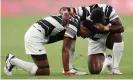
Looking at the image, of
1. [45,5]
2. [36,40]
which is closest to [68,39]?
[36,40]

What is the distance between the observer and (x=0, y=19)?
517 inches

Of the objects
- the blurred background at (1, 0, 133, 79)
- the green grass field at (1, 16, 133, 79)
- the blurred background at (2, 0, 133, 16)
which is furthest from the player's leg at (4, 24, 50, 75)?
the blurred background at (2, 0, 133, 16)

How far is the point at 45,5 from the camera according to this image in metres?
13.1

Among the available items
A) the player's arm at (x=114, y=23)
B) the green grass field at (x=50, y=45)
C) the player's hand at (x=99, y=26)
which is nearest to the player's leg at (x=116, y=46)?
the player's arm at (x=114, y=23)

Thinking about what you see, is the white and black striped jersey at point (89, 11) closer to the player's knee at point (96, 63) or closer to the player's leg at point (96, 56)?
the player's leg at point (96, 56)

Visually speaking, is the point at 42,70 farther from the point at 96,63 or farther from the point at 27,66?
the point at 96,63

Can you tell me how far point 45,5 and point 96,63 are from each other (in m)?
6.35

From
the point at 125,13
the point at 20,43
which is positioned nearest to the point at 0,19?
the point at 20,43

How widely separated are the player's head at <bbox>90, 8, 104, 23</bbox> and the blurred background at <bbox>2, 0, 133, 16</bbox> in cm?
584

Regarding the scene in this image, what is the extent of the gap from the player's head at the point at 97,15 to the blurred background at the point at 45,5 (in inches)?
230

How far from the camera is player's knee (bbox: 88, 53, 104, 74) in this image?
681cm

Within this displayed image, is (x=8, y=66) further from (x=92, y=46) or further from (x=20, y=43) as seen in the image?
(x=20, y=43)

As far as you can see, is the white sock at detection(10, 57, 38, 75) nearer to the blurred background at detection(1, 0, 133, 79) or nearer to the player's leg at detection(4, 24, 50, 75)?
the player's leg at detection(4, 24, 50, 75)

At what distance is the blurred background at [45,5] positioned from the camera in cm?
1209
